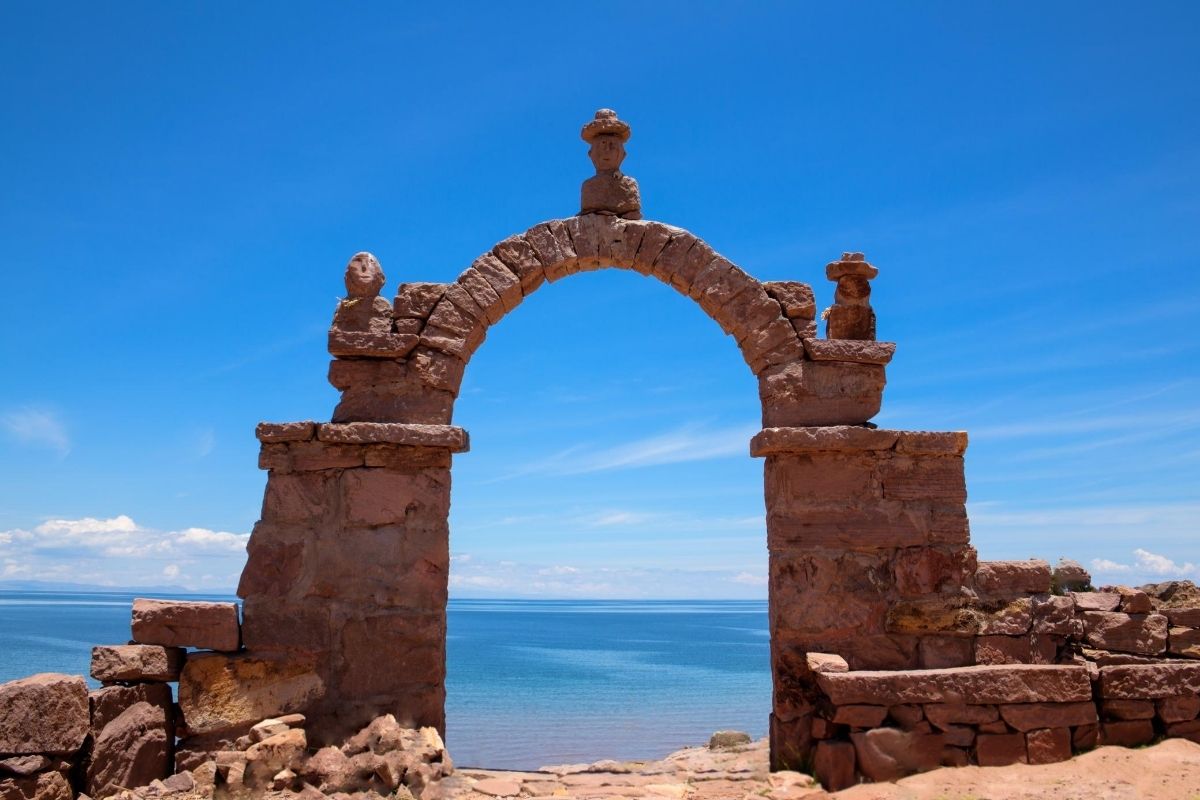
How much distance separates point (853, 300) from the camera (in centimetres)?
Answer: 709

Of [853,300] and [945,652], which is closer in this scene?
[945,652]

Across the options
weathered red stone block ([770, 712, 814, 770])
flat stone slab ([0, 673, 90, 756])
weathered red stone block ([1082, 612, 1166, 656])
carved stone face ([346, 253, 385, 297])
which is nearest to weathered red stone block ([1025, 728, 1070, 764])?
weathered red stone block ([1082, 612, 1166, 656])

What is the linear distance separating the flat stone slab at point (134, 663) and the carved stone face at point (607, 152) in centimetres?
448

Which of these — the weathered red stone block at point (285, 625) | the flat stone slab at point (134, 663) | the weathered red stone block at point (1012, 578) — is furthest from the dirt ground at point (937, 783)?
the flat stone slab at point (134, 663)

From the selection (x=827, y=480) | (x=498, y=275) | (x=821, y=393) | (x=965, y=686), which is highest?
(x=498, y=275)

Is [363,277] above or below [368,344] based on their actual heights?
above

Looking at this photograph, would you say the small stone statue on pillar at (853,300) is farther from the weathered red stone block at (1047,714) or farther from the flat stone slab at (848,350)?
the weathered red stone block at (1047,714)

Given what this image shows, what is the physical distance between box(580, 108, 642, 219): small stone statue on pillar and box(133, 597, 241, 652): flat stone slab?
3804 mm

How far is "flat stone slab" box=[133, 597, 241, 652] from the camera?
6078mm

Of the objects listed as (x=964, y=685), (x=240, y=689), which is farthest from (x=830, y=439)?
(x=240, y=689)

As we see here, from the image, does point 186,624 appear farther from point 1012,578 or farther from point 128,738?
point 1012,578

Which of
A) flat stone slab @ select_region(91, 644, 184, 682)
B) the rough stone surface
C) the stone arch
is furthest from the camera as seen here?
the stone arch

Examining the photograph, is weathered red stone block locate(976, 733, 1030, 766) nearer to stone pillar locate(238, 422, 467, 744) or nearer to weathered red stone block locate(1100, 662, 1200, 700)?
→ weathered red stone block locate(1100, 662, 1200, 700)

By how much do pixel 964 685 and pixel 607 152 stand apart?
4.46 m
